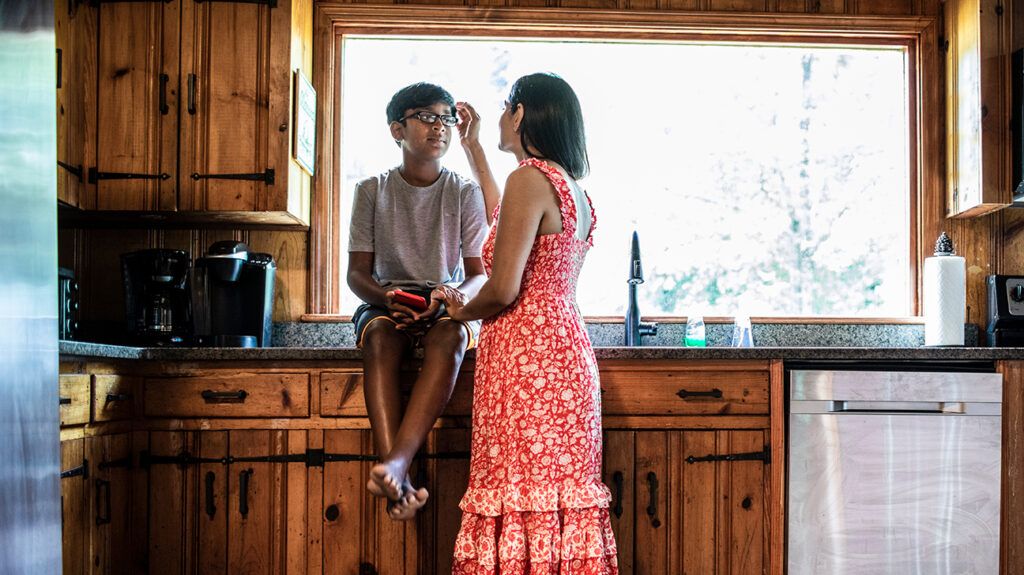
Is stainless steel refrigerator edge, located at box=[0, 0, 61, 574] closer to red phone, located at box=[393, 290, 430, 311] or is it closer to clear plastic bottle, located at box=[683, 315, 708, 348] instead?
red phone, located at box=[393, 290, 430, 311]

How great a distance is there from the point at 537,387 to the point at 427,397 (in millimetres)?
315

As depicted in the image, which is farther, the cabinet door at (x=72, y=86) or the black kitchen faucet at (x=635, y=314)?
the black kitchen faucet at (x=635, y=314)

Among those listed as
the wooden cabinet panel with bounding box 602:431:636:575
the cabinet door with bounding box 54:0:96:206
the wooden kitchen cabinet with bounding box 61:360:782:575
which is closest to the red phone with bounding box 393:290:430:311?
the wooden kitchen cabinet with bounding box 61:360:782:575

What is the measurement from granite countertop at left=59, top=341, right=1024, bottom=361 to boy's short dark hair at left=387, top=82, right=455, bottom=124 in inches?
28.1

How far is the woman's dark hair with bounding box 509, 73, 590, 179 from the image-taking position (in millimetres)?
2217

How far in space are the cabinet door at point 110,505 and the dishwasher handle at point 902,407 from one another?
1.91 m

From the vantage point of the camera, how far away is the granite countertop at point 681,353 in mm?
2584

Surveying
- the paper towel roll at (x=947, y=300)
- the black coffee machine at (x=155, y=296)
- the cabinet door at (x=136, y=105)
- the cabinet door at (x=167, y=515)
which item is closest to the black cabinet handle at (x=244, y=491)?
the cabinet door at (x=167, y=515)

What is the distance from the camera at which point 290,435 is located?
2.59 meters

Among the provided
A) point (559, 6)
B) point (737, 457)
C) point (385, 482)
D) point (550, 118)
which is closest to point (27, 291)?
point (385, 482)

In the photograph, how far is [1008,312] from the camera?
3.12m

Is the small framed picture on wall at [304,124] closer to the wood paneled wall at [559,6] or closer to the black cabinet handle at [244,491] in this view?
the wood paneled wall at [559,6]

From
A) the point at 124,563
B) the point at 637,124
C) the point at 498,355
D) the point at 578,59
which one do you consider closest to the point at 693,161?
the point at 637,124

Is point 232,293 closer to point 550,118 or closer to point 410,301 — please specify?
point 410,301
